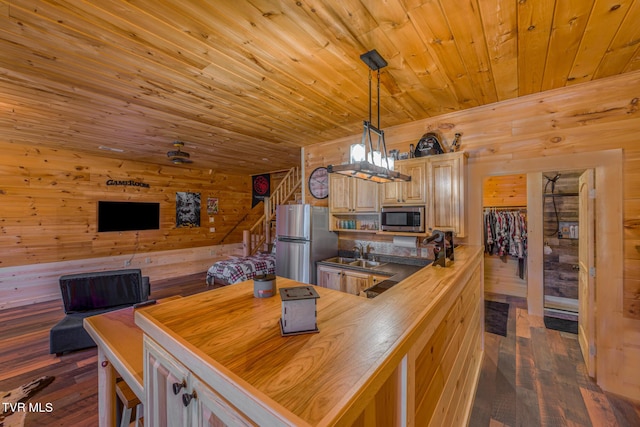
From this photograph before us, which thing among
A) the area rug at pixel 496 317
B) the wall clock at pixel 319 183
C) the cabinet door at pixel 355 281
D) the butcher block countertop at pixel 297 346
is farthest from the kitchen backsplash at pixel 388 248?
the butcher block countertop at pixel 297 346

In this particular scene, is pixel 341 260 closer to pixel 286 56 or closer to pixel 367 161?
pixel 367 161

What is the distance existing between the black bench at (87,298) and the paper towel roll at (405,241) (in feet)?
12.0

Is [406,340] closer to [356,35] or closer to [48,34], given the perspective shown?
[356,35]

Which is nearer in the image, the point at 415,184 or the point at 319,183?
the point at 415,184

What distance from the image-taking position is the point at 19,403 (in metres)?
2.25

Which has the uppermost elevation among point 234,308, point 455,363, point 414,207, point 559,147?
point 559,147

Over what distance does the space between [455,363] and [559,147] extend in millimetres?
2360

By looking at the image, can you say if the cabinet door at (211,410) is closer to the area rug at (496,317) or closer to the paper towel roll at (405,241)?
the paper towel roll at (405,241)

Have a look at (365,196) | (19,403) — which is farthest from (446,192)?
(19,403)

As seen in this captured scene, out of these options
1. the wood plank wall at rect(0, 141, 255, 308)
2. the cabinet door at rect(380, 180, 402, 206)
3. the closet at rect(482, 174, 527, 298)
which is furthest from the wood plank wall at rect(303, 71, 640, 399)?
the wood plank wall at rect(0, 141, 255, 308)

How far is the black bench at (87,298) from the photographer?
3031 mm

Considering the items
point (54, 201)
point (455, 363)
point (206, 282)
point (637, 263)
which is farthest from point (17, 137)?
point (637, 263)

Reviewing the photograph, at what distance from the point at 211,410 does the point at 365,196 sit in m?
3.10

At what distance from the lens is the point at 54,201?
4.85 m
